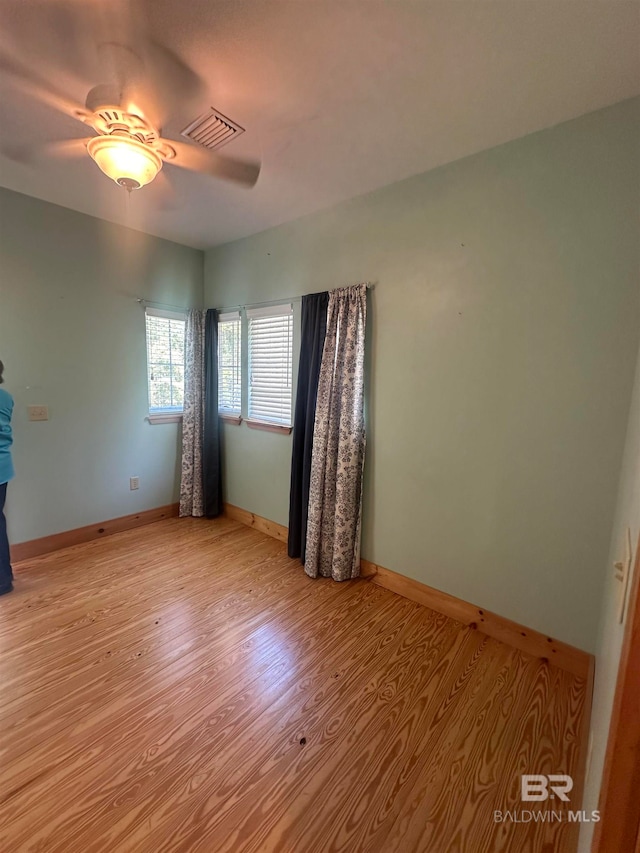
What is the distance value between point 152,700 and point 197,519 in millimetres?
2142

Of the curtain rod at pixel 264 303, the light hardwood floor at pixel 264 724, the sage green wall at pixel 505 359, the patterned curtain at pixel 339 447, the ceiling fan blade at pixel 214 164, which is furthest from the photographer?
the curtain rod at pixel 264 303

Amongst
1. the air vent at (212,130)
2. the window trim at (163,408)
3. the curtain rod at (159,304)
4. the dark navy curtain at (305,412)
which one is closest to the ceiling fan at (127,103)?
the air vent at (212,130)

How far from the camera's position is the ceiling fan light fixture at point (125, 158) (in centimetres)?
152

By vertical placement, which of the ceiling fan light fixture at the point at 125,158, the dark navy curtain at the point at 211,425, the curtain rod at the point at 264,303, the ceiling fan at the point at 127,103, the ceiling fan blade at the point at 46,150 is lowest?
the dark navy curtain at the point at 211,425

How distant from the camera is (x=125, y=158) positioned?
1568 millimetres

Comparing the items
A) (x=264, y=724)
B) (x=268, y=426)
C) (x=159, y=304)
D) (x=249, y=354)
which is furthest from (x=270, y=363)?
(x=264, y=724)

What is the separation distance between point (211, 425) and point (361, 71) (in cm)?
292

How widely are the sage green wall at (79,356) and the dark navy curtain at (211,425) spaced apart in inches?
16.0

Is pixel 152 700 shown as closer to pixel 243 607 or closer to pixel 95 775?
pixel 95 775

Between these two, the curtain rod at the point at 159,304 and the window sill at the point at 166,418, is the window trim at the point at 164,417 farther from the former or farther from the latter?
the curtain rod at the point at 159,304

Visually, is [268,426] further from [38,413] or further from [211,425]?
[38,413]

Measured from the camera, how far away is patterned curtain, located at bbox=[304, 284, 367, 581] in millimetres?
2531

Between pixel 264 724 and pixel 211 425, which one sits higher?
pixel 211 425

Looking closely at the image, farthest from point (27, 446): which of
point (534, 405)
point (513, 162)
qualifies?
point (513, 162)
